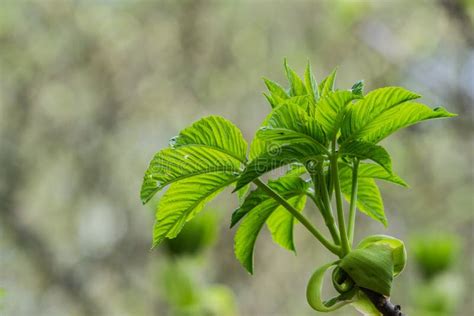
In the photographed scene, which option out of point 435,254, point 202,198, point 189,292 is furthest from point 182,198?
point 435,254

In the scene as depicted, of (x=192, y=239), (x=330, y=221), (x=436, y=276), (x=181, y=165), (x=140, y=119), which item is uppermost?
(x=140, y=119)

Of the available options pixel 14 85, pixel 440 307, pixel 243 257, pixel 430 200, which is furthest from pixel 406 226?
pixel 243 257

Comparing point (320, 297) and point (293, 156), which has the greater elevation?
point (293, 156)

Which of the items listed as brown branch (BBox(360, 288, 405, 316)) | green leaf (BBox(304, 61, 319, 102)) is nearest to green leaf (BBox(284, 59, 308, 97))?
green leaf (BBox(304, 61, 319, 102))

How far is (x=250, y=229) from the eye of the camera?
30.3 inches

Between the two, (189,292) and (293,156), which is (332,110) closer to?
(293,156)

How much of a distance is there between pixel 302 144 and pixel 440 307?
1617 millimetres

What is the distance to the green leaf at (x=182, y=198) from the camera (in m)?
0.72

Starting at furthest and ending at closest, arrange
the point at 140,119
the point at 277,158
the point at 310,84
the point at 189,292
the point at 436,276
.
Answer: the point at 140,119, the point at 436,276, the point at 189,292, the point at 310,84, the point at 277,158

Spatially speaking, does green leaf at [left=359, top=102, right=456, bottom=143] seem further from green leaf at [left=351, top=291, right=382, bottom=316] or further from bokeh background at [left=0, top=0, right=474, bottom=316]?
bokeh background at [left=0, top=0, right=474, bottom=316]

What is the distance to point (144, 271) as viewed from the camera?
4.55 m

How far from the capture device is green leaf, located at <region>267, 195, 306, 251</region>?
0.81 m

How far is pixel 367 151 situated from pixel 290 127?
0.08 meters

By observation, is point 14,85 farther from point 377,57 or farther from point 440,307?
point 440,307
